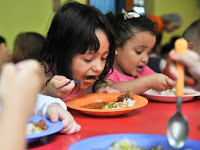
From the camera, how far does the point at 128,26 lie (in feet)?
6.46

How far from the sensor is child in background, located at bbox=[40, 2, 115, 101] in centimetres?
140

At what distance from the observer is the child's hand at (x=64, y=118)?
3.11 ft

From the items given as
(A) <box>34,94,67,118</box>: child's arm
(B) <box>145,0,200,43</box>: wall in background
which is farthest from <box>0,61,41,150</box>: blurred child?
(B) <box>145,0,200,43</box>: wall in background

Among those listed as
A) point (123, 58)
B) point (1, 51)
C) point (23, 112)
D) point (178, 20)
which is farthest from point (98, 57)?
point (178, 20)

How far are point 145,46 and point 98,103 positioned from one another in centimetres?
68

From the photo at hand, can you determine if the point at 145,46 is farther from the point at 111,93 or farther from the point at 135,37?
the point at 111,93

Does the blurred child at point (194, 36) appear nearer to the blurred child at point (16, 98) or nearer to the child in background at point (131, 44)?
the child in background at point (131, 44)

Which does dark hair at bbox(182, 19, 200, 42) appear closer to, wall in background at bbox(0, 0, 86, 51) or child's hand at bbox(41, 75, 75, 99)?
child's hand at bbox(41, 75, 75, 99)

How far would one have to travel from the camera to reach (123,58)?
197cm

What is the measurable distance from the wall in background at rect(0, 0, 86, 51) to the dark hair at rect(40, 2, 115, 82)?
2408 mm

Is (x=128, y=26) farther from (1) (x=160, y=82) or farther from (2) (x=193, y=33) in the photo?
(1) (x=160, y=82)

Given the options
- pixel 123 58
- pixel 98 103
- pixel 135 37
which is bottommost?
pixel 98 103

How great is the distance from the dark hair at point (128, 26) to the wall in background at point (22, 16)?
Answer: 1.99m

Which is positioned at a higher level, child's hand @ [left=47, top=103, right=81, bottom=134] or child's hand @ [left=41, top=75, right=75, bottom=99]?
child's hand @ [left=41, top=75, right=75, bottom=99]
